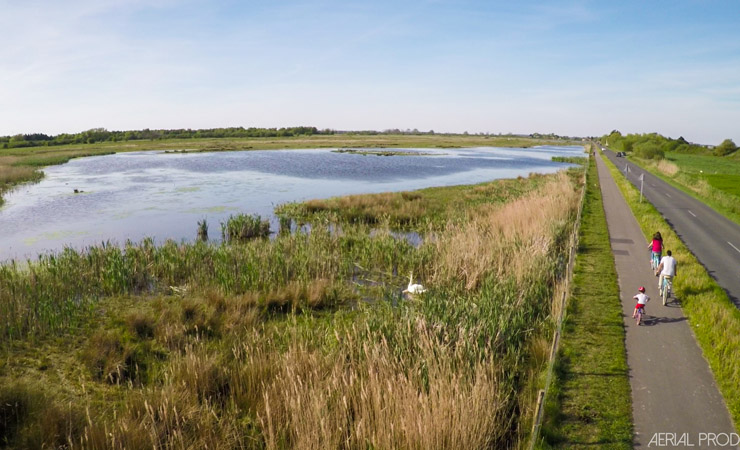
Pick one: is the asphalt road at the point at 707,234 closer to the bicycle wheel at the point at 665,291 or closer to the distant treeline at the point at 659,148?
the bicycle wheel at the point at 665,291

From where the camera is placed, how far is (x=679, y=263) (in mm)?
15523

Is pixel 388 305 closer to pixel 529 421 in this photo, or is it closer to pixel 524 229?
pixel 529 421

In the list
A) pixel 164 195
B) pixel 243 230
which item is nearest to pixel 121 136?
pixel 164 195

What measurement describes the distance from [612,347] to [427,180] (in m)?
42.0

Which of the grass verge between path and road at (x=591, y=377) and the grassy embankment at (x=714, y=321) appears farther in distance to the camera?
the grassy embankment at (x=714, y=321)

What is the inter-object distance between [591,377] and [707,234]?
18754mm

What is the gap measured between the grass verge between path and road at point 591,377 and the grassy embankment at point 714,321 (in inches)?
62.1

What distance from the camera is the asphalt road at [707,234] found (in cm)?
1534

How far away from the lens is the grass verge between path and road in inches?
278

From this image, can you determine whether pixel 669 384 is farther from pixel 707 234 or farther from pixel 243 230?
pixel 243 230

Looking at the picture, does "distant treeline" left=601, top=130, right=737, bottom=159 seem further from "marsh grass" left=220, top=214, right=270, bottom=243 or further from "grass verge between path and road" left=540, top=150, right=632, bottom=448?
"grass verge between path and road" left=540, top=150, right=632, bottom=448

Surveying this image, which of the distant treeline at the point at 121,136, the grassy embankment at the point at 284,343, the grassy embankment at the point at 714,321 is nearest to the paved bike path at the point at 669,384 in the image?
the grassy embankment at the point at 714,321

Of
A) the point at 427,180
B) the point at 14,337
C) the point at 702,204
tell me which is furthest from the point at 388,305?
the point at 427,180

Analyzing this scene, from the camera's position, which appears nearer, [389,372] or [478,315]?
[389,372]
